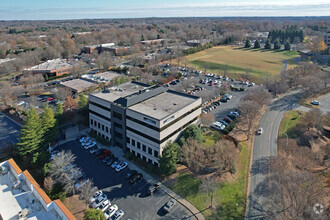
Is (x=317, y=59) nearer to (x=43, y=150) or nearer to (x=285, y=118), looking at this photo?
(x=285, y=118)

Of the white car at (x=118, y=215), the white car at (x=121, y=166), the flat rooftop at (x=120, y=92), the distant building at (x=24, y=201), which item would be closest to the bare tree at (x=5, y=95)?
the flat rooftop at (x=120, y=92)

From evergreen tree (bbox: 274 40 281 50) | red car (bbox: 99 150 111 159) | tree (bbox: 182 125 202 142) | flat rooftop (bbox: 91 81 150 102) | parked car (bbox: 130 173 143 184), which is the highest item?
evergreen tree (bbox: 274 40 281 50)

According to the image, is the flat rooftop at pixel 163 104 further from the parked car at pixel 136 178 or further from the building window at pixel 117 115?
the parked car at pixel 136 178

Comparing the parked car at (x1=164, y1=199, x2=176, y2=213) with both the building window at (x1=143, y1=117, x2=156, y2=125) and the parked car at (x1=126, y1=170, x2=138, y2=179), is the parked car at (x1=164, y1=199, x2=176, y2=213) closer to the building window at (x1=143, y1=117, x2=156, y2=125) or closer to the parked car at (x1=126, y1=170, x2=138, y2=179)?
the parked car at (x1=126, y1=170, x2=138, y2=179)

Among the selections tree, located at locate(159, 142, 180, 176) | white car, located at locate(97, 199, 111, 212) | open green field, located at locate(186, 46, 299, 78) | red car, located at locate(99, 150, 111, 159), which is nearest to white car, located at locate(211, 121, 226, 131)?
tree, located at locate(159, 142, 180, 176)

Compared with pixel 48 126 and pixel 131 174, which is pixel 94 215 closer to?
pixel 131 174
